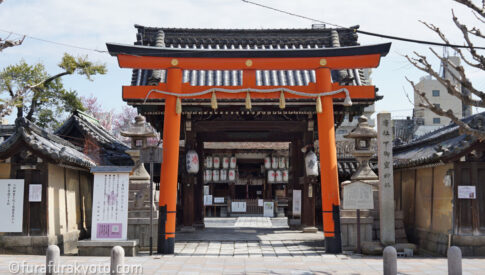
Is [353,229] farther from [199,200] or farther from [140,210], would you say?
[199,200]

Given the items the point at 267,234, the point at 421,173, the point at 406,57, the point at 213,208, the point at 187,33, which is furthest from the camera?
the point at 213,208

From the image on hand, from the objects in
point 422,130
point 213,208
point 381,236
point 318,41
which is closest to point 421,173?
point 381,236

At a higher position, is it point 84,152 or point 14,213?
point 84,152

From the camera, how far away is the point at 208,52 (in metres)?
12.9

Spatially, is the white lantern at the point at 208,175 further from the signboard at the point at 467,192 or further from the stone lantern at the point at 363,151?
the signboard at the point at 467,192

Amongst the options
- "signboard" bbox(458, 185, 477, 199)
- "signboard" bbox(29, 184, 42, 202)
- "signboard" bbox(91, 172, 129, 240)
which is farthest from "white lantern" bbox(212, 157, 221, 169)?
"signboard" bbox(458, 185, 477, 199)

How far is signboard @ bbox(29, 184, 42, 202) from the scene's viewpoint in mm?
12714

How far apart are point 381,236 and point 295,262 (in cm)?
310

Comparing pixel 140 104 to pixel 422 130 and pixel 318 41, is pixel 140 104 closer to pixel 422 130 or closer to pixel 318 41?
pixel 318 41

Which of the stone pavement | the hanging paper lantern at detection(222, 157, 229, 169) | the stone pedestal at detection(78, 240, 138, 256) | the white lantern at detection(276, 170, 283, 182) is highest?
the hanging paper lantern at detection(222, 157, 229, 169)

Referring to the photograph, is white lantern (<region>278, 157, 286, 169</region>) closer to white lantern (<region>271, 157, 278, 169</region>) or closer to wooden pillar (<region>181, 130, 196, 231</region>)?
white lantern (<region>271, 157, 278, 169</region>)

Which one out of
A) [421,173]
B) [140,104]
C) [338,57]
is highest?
[338,57]

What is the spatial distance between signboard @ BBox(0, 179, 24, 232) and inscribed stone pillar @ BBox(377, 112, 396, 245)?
33.3 ft

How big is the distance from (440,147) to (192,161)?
9482 mm
